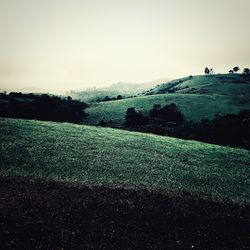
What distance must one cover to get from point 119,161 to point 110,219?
47.2ft

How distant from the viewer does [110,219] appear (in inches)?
619

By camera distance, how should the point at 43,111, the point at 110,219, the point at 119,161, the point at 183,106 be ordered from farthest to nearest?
the point at 183,106 < the point at 43,111 < the point at 119,161 < the point at 110,219

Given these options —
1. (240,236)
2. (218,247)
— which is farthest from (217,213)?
(218,247)

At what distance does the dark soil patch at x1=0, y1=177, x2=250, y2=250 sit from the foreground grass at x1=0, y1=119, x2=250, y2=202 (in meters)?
2.64

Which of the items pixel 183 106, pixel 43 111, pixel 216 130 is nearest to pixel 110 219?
pixel 216 130

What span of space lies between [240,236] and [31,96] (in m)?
100.0

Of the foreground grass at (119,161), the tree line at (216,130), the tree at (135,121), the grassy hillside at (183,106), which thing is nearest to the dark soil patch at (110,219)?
the foreground grass at (119,161)

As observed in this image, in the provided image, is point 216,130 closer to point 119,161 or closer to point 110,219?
point 119,161

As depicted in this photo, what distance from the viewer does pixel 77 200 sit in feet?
59.2

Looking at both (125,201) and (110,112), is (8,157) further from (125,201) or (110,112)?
(110,112)

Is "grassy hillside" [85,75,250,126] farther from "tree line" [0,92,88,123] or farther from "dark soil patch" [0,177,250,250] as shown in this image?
"dark soil patch" [0,177,250,250]

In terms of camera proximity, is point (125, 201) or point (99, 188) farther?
point (99, 188)

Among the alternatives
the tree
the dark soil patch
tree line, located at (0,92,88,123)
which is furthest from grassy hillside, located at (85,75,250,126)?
the dark soil patch

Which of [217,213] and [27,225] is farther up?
[27,225]
